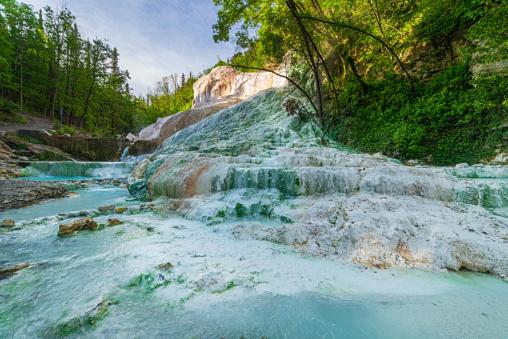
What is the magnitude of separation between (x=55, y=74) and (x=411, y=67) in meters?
31.7

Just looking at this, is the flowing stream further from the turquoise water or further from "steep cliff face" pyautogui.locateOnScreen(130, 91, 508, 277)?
"steep cliff face" pyautogui.locateOnScreen(130, 91, 508, 277)

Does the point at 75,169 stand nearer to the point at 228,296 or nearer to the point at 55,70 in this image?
the point at 228,296

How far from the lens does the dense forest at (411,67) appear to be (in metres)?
5.16

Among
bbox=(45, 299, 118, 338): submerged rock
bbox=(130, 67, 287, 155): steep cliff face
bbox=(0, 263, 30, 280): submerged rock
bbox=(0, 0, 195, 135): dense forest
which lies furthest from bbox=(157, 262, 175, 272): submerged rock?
bbox=(0, 0, 195, 135): dense forest

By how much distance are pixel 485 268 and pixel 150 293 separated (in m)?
2.78

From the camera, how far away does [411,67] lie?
7785 mm

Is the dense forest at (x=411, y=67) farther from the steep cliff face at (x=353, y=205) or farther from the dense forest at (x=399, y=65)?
the steep cliff face at (x=353, y=205)

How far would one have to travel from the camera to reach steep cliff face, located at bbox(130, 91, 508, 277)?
225 cm

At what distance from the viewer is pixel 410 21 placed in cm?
709

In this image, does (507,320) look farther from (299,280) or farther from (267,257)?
(267,257)

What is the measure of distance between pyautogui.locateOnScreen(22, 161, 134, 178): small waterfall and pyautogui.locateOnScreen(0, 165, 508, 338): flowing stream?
11576mm

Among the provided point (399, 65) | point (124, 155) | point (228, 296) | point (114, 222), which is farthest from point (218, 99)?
point (228, 296)

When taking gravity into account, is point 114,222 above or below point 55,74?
below

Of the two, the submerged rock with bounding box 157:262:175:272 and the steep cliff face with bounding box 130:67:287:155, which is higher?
the steep cliff face with bounding box 130:67:287:155
